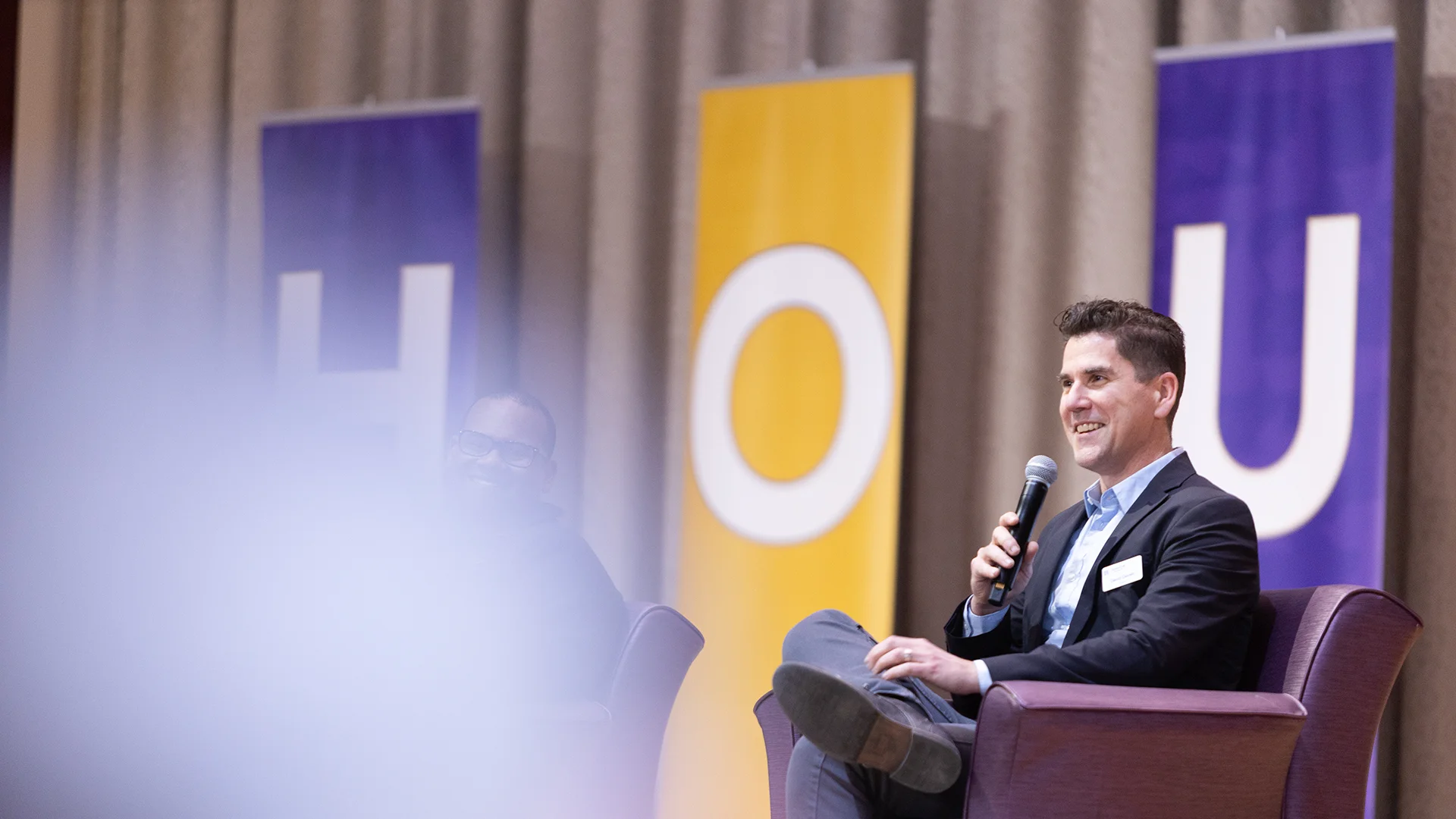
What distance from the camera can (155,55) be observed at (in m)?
5.32

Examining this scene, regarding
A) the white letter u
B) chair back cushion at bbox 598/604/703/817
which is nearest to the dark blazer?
chair back cushion at bbox 598/604/703/817

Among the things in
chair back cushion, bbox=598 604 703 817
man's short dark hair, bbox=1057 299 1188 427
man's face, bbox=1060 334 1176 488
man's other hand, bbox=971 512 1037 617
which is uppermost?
man's short dark hair, bbox=1057 299 1188 427

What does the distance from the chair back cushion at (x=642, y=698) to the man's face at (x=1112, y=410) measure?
90 cm

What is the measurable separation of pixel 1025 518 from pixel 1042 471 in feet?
0.39

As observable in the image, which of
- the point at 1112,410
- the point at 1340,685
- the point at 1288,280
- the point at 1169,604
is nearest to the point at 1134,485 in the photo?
the point at 1112,410

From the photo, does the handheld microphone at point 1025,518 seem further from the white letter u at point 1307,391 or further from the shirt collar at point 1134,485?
the white letter u at point 1307,391

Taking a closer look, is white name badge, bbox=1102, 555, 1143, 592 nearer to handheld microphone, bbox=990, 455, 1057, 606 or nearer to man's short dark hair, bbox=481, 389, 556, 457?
handheld microphone, bbox=990, 455, 1057, 606

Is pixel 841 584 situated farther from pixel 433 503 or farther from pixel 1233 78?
pixel 1233 78

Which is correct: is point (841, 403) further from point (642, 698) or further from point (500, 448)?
point (642, 698)

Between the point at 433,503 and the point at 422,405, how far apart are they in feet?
1.11

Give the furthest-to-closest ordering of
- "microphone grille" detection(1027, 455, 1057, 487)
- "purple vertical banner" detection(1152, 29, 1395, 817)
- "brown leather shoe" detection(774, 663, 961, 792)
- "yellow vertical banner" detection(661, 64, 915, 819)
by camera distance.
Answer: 1. "yellow vertical banner" detection(661, 64, 915, 819)
2. "purple vertical banner" detection(1152, 29, 1395, 817)
3. "microphone grille" detection(1027, 455, 1057, 487)
4. "brown leather shoe" detection(774, 663, 961, 792)

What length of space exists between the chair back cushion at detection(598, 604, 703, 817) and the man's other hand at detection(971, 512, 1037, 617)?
0.65 m

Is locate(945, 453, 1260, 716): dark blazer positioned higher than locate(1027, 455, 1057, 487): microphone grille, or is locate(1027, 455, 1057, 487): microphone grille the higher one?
locate(1027, 455, 1057, 487): microphone grille

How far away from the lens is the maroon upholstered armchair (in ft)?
6.22
